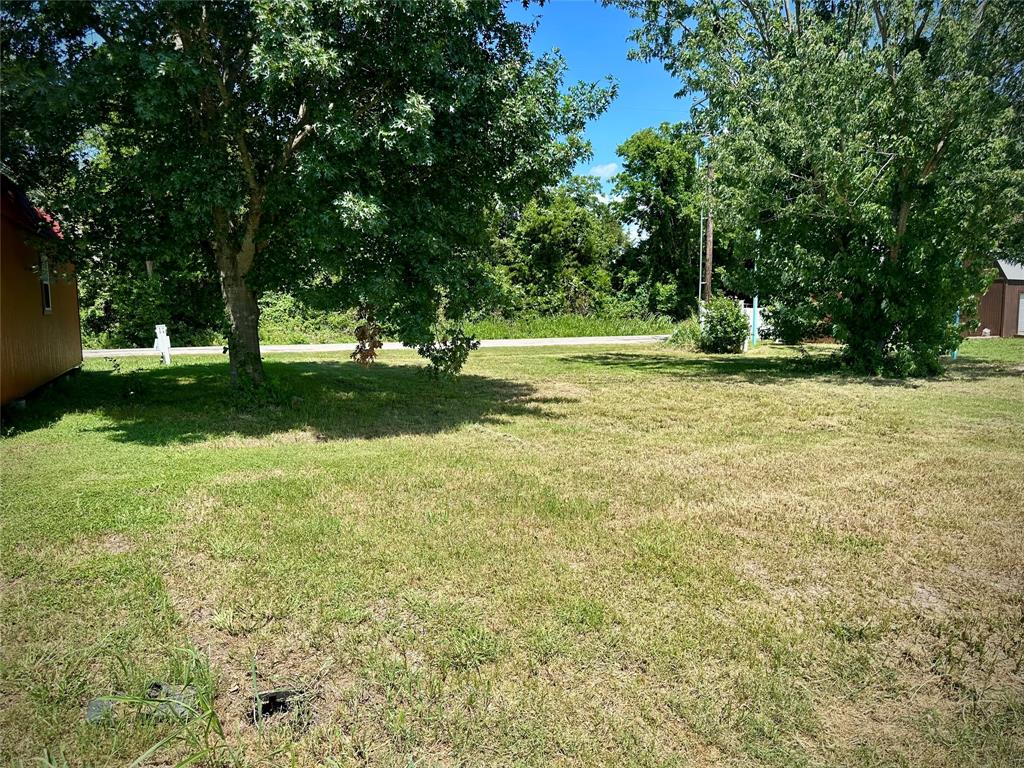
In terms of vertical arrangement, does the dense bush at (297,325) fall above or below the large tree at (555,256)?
below

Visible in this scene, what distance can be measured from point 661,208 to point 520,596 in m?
30.2

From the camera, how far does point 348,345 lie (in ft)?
71.1

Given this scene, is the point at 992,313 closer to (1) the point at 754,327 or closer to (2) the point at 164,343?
(1) the point at 754,327

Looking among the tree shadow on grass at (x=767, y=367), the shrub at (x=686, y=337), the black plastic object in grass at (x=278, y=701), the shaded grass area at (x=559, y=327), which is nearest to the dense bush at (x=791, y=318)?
the tree shadow on grass at (x=767, y=367)

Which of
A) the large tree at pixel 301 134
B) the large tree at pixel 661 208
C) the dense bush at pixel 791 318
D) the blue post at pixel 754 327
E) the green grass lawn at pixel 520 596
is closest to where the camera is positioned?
the green grass lawn at pixel 520 596

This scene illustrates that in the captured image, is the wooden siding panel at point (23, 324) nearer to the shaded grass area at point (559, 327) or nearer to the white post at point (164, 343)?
the white post at point (164, 343)

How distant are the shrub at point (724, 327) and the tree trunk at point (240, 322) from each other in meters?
13.6

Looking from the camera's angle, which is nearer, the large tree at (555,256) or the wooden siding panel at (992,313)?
the large tree at (555,256)

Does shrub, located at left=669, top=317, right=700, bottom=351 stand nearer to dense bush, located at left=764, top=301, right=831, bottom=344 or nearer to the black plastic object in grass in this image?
dense bush, located at left=764, top=301, right=831, bottom=344

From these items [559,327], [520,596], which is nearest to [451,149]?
[520,596]

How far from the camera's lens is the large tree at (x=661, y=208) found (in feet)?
101

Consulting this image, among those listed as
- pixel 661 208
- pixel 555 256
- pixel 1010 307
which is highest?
pixel 661 208

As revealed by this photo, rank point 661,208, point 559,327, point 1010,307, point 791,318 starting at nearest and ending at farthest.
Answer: point 791,318, point 559,327, point 1010,307, point 661,208

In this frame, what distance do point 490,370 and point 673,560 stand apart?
11005 millimetres
